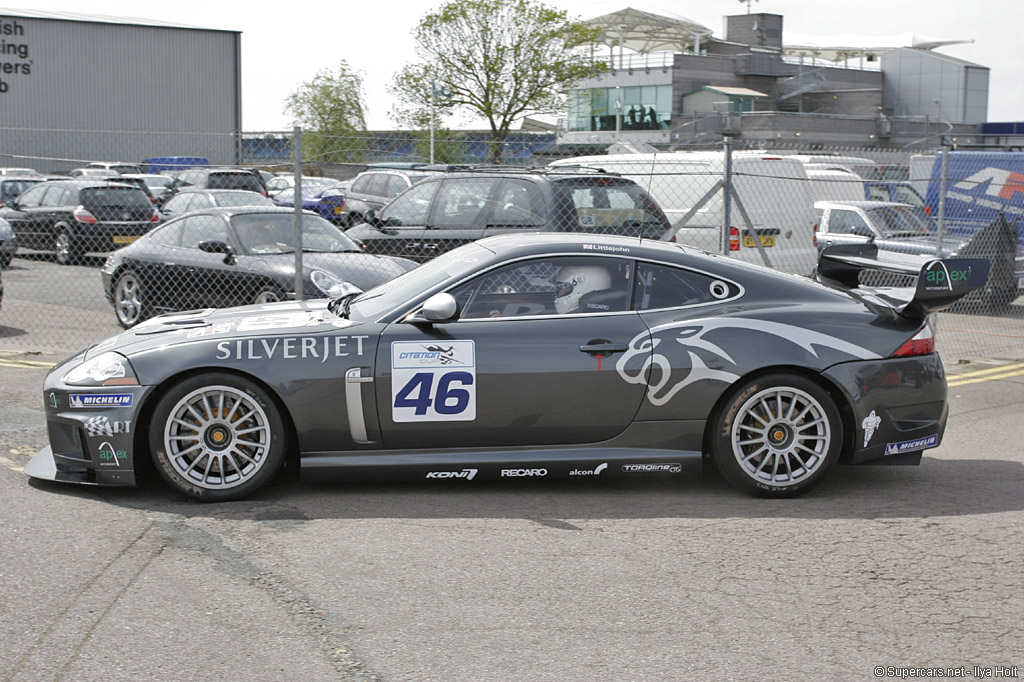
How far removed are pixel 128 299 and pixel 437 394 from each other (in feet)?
24.5

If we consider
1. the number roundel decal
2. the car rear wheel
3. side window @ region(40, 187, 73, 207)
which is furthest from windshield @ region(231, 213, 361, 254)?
side window @ region(40, 187, 73, 207)

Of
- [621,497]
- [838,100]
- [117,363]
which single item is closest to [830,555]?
[621,497]

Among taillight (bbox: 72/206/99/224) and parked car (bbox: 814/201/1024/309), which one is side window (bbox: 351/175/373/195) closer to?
taillight (bbox: 72/206/99/224)

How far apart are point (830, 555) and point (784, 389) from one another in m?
1.08

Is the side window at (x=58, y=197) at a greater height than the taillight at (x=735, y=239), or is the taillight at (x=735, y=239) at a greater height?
the side window at (x=58, y=197)

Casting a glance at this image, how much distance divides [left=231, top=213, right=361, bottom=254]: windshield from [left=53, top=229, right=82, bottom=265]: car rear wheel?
32.1 feet

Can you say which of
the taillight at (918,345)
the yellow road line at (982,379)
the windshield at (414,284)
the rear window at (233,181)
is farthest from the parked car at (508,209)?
the rear window at (233,181)

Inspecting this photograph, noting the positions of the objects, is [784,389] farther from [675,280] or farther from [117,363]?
[117,363]

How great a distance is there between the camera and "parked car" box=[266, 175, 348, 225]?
24.5 m

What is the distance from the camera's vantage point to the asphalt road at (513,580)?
3.80 m

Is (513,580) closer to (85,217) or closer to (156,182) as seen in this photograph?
(85,217)

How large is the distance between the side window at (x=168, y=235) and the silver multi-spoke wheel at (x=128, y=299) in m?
0.46

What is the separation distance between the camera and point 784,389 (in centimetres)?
573

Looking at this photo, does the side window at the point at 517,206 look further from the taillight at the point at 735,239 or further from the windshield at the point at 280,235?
the taillight at the point at 735,239
